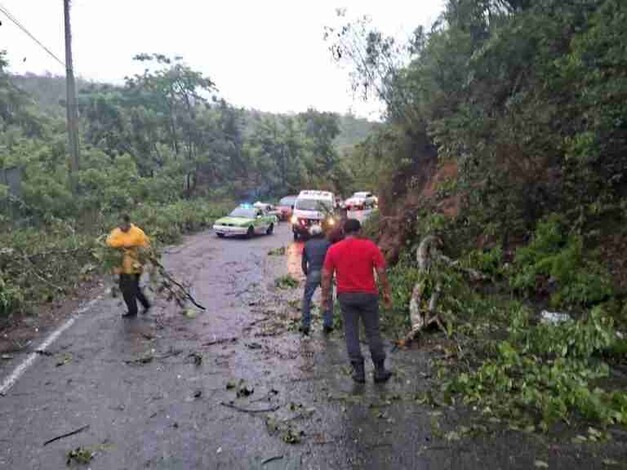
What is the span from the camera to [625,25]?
875 cm

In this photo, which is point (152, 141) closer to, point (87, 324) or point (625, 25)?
point (87, 324)

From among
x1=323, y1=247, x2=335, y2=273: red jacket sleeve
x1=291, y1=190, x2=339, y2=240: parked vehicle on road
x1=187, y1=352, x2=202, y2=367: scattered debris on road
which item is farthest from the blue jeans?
x1=291, y1=190, x2=339, y2=240: parked vehicle on road

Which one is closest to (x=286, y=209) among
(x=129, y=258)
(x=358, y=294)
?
(x=129, y=258)

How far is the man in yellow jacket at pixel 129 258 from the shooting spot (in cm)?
995

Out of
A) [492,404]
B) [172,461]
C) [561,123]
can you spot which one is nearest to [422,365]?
[492,404]

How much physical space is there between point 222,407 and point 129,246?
16.0ft

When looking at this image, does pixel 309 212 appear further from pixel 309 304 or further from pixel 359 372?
pixel 359 372

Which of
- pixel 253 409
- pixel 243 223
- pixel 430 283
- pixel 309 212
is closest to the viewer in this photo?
pixel 253 409

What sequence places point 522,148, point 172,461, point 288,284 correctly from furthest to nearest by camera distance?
point 288,284, point 522,148, point 172,461

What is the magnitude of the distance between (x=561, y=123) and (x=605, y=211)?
228 centimetres

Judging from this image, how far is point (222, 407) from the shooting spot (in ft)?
19.4

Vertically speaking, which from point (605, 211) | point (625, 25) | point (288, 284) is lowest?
point (288, 284)

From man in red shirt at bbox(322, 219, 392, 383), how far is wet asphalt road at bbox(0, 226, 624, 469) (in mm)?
274

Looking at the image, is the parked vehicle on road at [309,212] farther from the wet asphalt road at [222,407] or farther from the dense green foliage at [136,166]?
the wet asphalt road at [222,407]
